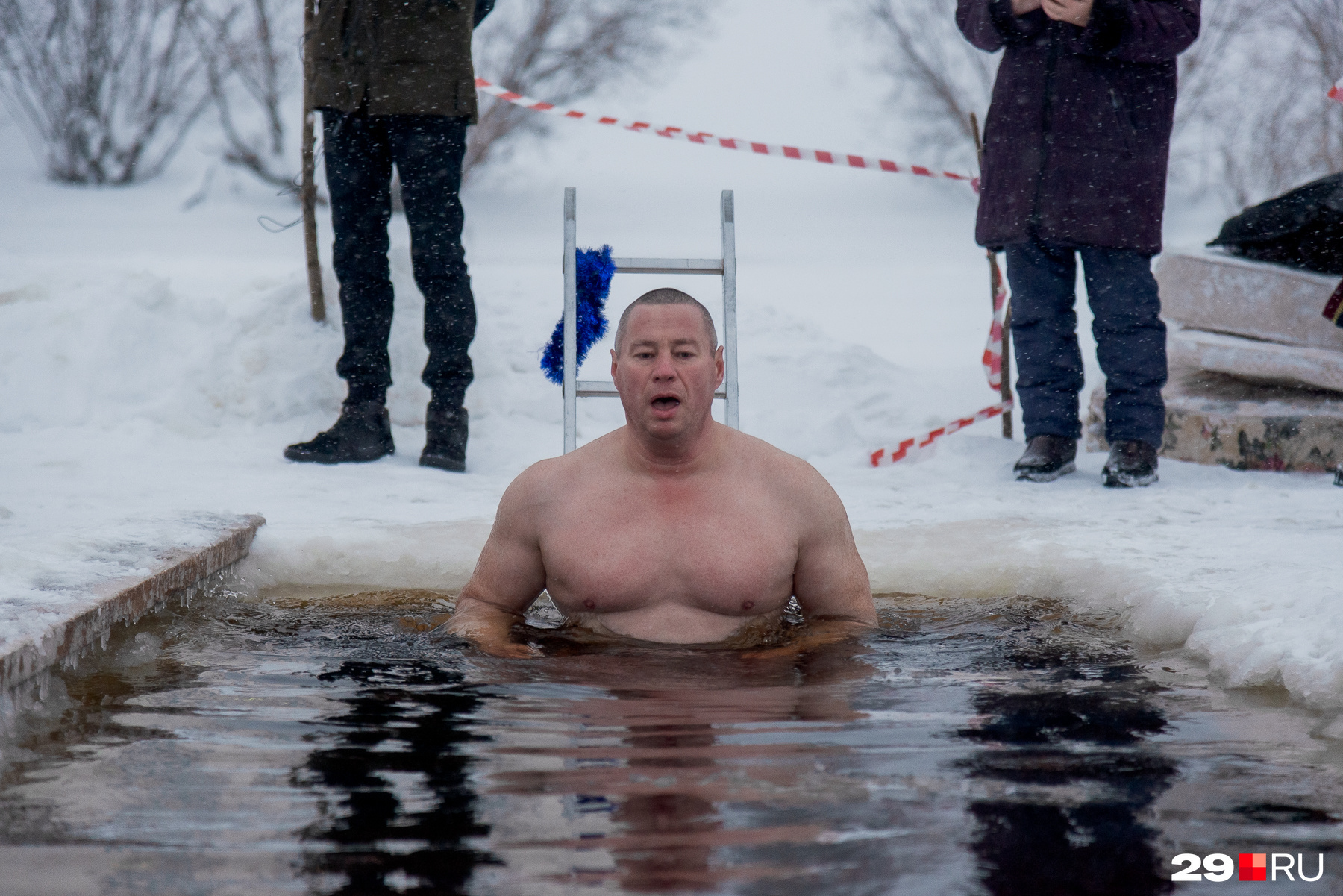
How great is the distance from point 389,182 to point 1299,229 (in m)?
4.06

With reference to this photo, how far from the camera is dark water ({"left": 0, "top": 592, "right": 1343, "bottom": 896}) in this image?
1.68 metres

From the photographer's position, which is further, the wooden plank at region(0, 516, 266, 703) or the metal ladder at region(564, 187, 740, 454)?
the metal ladder at region(564, 187, 740, 454)

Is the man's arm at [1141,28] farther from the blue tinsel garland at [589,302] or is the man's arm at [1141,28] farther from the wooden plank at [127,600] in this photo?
the wooden plank at [127,600]

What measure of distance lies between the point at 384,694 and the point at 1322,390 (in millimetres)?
5181

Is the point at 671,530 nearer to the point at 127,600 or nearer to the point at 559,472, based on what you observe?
the point at 559,472

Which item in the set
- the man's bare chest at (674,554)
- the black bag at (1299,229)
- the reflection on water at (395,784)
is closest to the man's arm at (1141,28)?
the black bag at (1299,229)

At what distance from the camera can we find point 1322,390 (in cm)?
629

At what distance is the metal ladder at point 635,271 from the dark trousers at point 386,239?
0.57 meters

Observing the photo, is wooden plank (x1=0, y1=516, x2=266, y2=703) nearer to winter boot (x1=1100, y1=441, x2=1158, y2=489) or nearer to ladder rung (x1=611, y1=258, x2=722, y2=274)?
ladder rung (x1=611, y1=258, x2=722, y2=274)

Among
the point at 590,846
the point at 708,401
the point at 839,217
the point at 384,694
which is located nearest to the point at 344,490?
the point at 708,401

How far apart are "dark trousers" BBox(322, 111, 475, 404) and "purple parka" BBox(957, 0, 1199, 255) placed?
7.32ft

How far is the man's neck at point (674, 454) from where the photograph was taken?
3229 millimetres

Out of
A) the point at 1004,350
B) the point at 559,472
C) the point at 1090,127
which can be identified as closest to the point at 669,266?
the point at 1090,127
